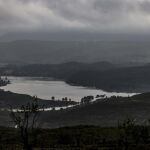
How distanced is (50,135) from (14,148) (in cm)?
3312

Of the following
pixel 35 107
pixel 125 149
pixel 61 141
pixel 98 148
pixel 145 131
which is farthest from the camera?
pixel 61 141

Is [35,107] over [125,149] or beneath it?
over

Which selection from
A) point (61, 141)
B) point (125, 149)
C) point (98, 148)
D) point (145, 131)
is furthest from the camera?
point (61, 141)

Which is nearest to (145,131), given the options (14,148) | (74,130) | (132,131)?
(132,131)

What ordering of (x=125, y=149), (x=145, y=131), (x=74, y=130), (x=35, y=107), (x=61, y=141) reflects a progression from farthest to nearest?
(x=74, y=130) < (x=61, y=141) < (x=145, y=131) < (x=125, y=149) < (x=35, y=107)

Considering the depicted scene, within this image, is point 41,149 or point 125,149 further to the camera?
point 41,149

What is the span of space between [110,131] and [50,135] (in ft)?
52.3

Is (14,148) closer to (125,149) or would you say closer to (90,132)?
(125,149)

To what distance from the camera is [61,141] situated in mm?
121188

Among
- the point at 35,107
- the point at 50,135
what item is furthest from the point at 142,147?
the point at 50,135

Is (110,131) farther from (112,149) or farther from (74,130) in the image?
(112,149)

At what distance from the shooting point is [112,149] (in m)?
93.6

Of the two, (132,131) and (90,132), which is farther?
(90,132)

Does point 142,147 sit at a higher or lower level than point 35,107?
lower
